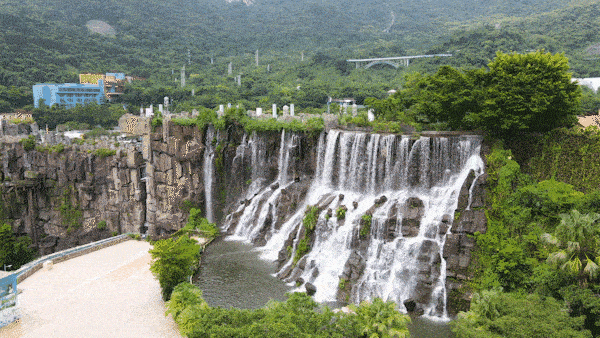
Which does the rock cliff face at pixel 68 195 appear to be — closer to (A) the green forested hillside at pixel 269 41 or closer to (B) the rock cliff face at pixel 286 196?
(B) the rock cliff face at pixel 286 196

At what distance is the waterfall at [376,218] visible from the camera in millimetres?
21516

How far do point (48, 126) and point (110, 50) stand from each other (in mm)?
37776

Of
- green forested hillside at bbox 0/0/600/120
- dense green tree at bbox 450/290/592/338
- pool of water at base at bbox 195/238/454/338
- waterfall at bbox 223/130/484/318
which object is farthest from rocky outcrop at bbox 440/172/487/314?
green forested hillside at bbox 0/0/600/120

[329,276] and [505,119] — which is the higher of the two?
[505,119]

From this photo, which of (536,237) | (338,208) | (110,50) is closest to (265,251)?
(338,208)

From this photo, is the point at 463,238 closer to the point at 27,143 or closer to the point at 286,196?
the point at 286,196

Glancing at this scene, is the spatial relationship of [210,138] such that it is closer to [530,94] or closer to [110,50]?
[530,94]

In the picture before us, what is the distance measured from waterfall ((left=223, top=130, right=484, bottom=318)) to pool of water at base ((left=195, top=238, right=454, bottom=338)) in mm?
892

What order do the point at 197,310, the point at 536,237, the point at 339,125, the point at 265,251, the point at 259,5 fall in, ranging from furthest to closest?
the point at 259,5
the point at 339,125
the point at 265,251
the point at 536,237
the point at 197,310

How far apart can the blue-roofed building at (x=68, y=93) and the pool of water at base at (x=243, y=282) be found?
50.8 metres

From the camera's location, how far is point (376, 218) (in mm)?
23672

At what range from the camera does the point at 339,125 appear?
3133 cm

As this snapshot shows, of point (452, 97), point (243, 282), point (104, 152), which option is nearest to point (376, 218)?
point (243, 282)

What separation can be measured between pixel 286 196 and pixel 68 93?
5492 cm
